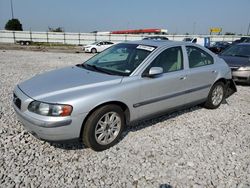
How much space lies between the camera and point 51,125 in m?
2.77

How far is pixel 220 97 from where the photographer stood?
17.0 ft

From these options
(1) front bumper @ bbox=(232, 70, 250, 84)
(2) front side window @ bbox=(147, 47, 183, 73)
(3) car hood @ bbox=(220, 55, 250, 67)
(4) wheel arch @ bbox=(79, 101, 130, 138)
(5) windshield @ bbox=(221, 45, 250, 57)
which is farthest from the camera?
(5) windshield @ bbox=(221, 45, 250, 57)

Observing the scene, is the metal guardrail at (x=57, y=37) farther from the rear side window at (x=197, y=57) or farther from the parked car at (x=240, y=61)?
the rear side window at (x=197, y=57)

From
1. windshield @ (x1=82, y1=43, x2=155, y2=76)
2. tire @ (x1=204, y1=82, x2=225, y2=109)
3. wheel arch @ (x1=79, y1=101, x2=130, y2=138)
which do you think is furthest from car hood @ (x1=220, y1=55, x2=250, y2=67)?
wheel arch @ (x1=79, y1=101, x2=130, y2=138)

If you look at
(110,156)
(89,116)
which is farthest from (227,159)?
(89,116)

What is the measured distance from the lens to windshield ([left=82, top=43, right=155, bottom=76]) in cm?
361

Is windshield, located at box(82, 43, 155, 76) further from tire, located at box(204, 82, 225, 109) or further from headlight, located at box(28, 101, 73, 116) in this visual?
tire, located at box(204, 82, 225, 109)

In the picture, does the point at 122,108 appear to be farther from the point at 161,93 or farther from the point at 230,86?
the point at 230,86

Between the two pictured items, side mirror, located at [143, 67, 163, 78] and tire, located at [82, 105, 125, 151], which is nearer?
tire, located at [82, 105, 125, 151]

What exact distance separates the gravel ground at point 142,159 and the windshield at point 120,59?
42.8 inches

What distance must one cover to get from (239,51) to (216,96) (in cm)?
430

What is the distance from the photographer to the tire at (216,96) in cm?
490

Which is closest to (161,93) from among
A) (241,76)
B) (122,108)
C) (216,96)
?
(122,108)

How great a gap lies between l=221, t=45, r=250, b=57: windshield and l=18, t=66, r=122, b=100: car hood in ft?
21.4
